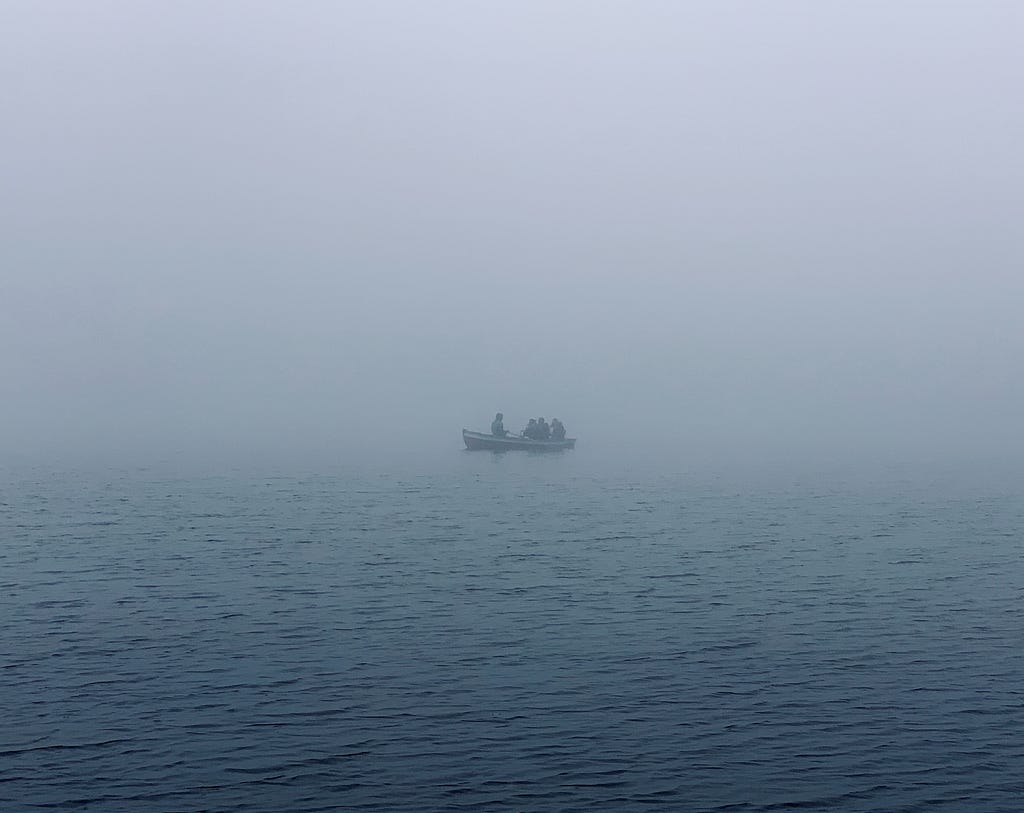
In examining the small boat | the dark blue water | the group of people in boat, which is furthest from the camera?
the group of people in boat

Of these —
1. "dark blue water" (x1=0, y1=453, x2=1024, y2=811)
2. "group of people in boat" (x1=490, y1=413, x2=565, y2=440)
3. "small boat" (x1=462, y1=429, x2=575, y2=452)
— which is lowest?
"dark blue water" (x1=0, y1=453, x2=1024, y2=811)

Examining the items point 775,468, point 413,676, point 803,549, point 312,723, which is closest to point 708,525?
point 803,549

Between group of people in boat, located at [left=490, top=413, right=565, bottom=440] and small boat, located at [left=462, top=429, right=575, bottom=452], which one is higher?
group of people in boat, located at [left=490, top=413, right=565, bottom=440]

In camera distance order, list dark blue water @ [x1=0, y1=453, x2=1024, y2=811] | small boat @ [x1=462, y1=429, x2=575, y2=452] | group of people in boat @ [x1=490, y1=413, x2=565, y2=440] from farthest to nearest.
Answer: group of people in boat @ [x1=490, y1=413, x2=565, y2=440]
small boat @ [x1=462, y1=429, x2=575, y2=452]
dark blue water @ [x1=0, y1=453, x2=1024, y2=811]

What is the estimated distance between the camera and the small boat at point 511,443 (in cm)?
17700

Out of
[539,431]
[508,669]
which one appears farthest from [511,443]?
[508,669]

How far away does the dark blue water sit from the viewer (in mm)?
25375

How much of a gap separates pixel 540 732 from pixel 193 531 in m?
48.3

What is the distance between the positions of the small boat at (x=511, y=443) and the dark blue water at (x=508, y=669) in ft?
335

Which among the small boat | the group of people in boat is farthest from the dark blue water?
the group of people in boat

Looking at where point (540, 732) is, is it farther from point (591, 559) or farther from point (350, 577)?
point (591, 559)

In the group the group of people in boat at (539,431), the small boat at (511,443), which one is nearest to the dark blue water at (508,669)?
the small boat at (511,443)

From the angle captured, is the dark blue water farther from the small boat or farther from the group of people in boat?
the group of people in boat

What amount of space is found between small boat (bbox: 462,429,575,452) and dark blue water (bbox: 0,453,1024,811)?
102218mm
